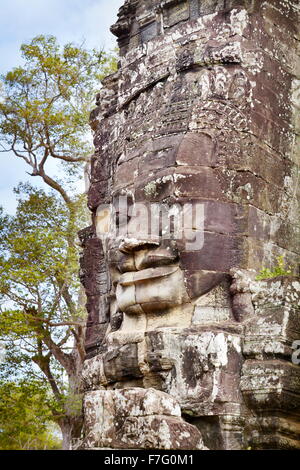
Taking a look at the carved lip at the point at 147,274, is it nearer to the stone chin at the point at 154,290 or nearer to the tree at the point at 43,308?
the stone chin at the point at 154,290

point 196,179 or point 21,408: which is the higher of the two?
point 196,179

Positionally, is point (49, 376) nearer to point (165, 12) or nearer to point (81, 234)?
point (81, 234)

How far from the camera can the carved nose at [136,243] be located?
7.63 meters

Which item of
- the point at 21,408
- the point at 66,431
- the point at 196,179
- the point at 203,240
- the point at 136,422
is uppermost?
the point at 196,179

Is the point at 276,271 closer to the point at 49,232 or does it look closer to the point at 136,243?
the point at 136,243

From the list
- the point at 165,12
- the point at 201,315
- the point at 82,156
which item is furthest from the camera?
the point at 82,156

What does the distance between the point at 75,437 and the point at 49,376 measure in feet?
4.22

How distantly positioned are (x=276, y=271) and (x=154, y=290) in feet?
3.74

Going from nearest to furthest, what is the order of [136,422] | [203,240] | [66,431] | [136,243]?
[136,422] → [203,240] → [136,243] → [66,431]

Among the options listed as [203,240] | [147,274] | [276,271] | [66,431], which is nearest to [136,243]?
[147,274]

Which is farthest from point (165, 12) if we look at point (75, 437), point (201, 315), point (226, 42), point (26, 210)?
point (75, 437)

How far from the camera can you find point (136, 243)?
7652 millimetres

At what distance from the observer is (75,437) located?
16.5m

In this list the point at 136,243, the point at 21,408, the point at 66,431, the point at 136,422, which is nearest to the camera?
the point at 136,422
